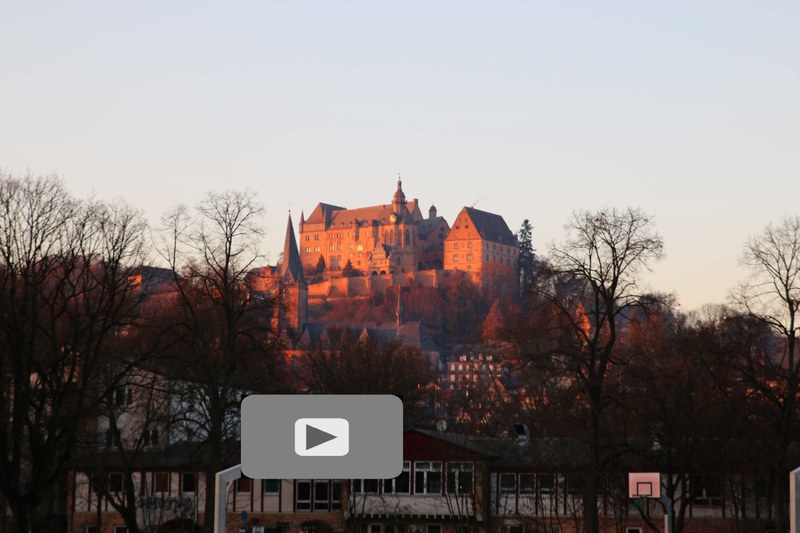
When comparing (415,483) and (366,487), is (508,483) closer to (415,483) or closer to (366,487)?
(415,483)

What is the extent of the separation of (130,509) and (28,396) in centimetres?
1476

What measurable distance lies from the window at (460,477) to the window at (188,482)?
13.7 m

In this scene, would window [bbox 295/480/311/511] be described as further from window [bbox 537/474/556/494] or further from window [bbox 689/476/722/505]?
window [bbox 689/476/722/505]

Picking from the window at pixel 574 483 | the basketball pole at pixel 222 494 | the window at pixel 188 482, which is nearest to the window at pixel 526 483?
the window at pixel 574 483

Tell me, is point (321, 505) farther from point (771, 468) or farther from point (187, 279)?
point (771, 468)

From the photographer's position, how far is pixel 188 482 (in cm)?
6619

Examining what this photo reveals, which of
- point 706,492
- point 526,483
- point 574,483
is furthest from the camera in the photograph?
point 526,483

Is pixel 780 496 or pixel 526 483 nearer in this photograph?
pixel 780 496

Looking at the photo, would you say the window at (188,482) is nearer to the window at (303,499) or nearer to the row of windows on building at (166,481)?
the row of windows on building at (166,481)

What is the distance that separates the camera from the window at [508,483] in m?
63.0

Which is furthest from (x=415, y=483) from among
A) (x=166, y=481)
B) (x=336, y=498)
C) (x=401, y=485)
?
(x=166, y=481)

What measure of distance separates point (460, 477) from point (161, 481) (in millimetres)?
16348

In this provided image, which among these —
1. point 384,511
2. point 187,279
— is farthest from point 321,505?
point 187,279
